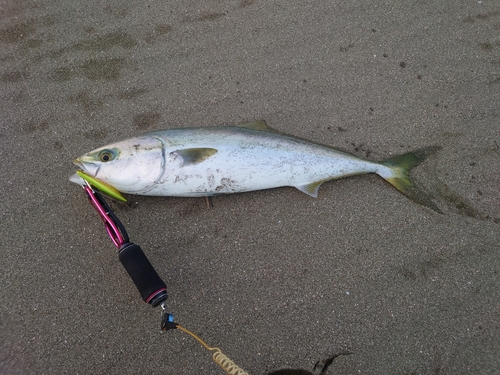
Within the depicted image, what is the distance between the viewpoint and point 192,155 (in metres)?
2.64

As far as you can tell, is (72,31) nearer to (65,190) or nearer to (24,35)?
(24,35)

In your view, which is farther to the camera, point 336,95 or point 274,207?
point 336,95

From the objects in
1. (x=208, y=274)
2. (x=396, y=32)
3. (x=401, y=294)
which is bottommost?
(x=401, y=294)

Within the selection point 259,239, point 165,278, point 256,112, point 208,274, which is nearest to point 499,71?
point 256,112

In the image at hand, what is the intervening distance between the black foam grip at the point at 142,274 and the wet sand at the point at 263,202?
20.1 inches

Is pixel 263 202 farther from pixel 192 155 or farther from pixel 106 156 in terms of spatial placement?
pixel 106 156

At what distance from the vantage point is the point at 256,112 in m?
3.26

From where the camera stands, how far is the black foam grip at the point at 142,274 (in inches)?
80.7

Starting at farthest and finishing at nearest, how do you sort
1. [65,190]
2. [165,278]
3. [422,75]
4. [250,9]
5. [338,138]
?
[250,9] < [422,75] < [338,138] < [65,190] < [165,278]

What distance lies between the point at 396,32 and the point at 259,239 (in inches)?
109

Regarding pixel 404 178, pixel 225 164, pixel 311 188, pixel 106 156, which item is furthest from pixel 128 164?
pixel 404 178

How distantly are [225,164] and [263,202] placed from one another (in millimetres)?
489

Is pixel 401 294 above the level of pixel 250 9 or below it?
below

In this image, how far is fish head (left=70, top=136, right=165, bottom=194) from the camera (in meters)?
2.54
